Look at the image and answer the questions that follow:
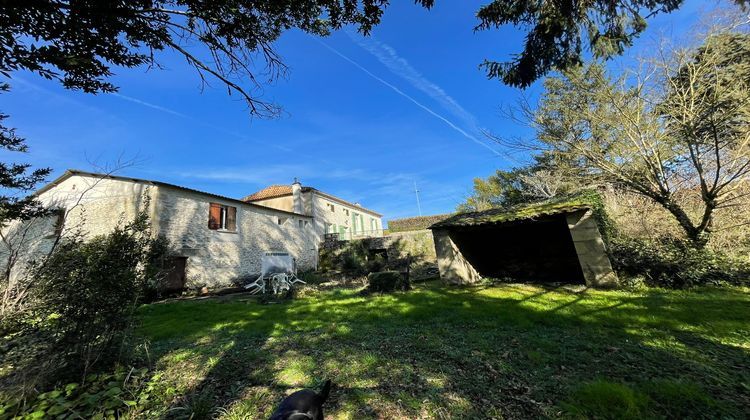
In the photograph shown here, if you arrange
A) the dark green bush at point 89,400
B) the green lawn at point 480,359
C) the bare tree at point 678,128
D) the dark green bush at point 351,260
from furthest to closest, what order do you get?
the dark green bush at point 351,260 → the bare tree at point 678,128 → the green lawn at point 480,359 → the dark green bush at point 89,400

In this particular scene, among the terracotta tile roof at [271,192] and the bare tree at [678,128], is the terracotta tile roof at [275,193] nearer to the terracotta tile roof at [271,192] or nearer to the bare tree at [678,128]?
the terracotta tile roof at [271,192]

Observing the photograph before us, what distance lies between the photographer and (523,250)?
13.6 metres

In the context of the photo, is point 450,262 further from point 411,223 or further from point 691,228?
point 411,223

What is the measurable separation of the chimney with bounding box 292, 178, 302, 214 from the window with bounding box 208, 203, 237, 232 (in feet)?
21.5

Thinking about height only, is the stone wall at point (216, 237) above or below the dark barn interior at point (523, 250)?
above

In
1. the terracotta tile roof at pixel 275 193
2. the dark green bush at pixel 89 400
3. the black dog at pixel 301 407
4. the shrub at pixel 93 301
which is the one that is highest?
the terracotta tile roof at pixel 275 193

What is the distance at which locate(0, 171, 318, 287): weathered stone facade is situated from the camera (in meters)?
13.2

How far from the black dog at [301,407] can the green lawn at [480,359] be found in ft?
3.09

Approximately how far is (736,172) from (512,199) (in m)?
18.4

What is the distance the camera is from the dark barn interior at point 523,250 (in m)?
12.1

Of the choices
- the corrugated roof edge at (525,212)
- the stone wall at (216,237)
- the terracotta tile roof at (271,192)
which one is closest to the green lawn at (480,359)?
the corrugated roof edge at (525,212)

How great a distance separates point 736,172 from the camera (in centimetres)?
755

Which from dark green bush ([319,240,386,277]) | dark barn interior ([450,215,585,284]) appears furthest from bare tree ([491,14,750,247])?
dark green bush ([319,240,386,277])

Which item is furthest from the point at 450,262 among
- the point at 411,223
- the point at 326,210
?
the point at 411,223
